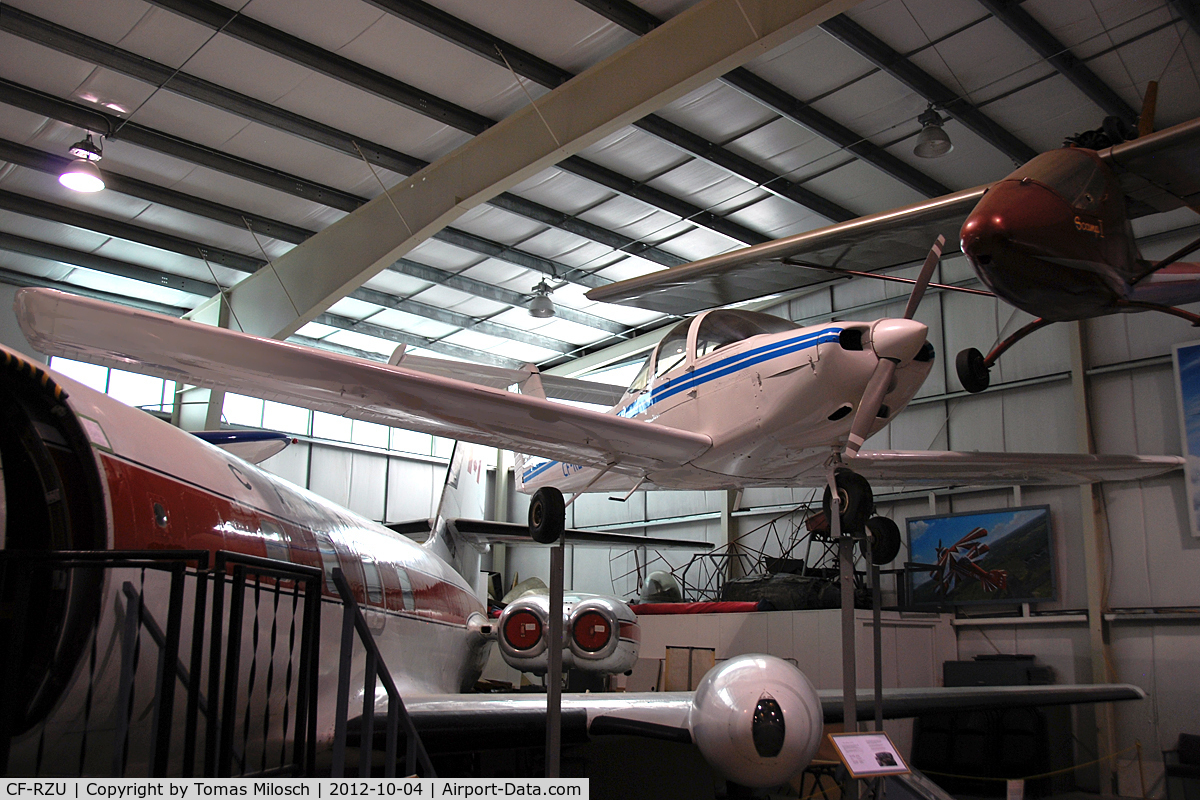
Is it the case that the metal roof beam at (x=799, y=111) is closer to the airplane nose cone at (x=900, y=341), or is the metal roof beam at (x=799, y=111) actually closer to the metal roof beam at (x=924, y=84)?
the metal roof beam at (x=924, y=84)

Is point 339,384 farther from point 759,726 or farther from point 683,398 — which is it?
point 759,726

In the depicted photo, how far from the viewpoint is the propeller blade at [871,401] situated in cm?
713

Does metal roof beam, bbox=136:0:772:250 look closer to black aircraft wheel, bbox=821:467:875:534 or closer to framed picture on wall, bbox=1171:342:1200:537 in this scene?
black aircraft wheel, bbox=821:467:875:534

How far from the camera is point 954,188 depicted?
1479 cm

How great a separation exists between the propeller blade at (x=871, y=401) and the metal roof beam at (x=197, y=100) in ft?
29.1

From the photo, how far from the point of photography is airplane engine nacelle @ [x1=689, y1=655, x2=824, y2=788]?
17.5 feet

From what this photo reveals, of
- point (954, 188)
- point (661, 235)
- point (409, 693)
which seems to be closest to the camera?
point (409, 693)

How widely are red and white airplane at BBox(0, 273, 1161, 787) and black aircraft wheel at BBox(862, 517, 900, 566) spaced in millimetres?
818

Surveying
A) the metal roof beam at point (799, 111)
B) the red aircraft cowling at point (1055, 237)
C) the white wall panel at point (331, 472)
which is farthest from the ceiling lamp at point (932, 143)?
the white wall panel at point (331, 472)

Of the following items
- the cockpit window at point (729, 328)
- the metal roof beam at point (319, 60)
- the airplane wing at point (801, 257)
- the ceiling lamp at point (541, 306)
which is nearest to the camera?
the cockpit window at point (729, 328)

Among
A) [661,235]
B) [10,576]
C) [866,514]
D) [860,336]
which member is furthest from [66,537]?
[661,235]

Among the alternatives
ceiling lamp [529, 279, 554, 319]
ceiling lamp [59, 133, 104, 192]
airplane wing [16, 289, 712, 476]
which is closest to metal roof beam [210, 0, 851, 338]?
ceiling lamp [59, 133, 104, 192]

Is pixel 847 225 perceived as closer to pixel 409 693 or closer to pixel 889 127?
pixel 889 127

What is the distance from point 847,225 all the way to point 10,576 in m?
7.81
